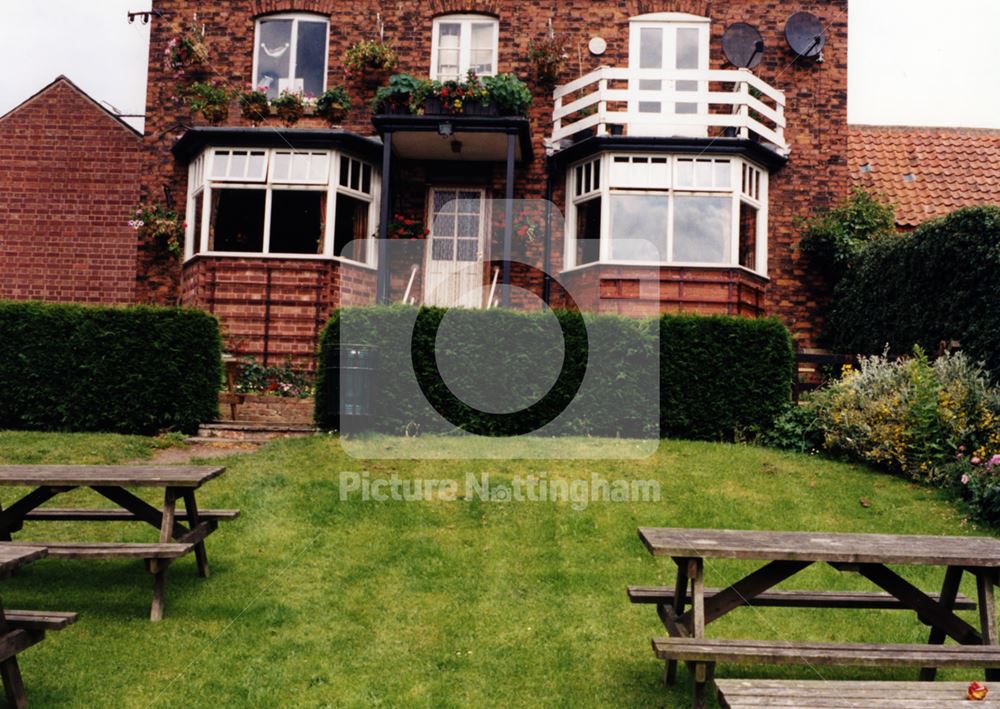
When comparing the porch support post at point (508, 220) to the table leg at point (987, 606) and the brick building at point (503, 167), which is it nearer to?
the brick building at point (503, 167)

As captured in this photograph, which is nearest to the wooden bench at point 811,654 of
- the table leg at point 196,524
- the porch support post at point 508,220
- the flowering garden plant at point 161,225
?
the table leg at point 196,524

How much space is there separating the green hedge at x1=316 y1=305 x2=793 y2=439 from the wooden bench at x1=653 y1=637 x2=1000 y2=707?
6931 mm

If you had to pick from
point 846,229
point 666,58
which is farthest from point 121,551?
point 666,58

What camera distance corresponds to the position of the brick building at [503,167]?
15.2 m

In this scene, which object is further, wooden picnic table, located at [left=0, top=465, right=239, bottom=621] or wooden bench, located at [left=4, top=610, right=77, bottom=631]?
wooden picnic table, located at [left=0, top=465, right=239, bottom=621]

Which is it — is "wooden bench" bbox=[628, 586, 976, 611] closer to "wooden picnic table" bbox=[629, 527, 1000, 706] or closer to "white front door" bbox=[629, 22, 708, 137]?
"wooden picnic table" bbox=[629, 527, 1000, 706]

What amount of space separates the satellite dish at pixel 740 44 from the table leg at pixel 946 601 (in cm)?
1297

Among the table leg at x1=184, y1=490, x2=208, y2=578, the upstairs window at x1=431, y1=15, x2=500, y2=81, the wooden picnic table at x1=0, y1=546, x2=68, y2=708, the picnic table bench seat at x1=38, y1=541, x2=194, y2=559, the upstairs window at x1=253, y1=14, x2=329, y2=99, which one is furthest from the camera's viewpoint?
the upstairs window at x1=253, y1=14, x2=329, y2=99

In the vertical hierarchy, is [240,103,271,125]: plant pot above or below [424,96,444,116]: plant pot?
above

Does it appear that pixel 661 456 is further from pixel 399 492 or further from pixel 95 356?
pixel 95 356

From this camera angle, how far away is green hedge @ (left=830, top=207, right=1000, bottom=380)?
36.6 feet

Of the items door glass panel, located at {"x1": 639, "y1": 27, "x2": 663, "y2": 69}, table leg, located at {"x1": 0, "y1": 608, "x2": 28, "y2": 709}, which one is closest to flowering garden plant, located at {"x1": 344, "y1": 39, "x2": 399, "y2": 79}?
door glass panel, located at {"x1": 639, "y1": 27, "x2": 663, "y2": 69}

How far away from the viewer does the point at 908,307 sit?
13.0 m

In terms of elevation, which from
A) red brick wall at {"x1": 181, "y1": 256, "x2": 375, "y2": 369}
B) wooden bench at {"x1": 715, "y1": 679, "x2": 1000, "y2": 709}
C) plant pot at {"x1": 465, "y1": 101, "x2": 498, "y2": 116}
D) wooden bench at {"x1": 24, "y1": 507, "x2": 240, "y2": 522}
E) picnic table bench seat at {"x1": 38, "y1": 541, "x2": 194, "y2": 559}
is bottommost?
wooden bench at {"x1": 715, "y1": 679, "x2": 1000, "y2": 709}
